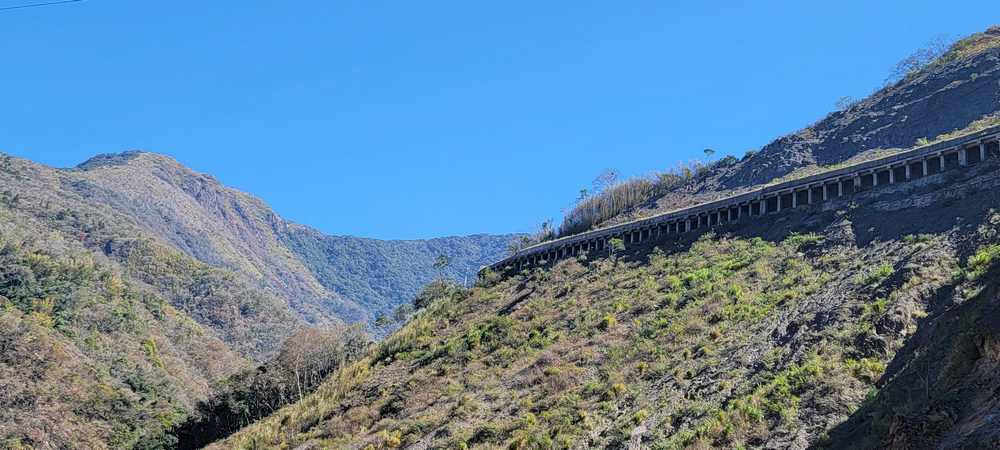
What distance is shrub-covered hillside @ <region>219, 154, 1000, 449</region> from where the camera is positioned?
18.0 m

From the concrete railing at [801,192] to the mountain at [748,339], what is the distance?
3.18ft

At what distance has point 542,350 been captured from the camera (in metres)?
36.7

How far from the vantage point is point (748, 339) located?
26.8m

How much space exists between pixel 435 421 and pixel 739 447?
1568 centimetres

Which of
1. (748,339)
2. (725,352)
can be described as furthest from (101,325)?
(748,339)

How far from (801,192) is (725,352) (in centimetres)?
1786

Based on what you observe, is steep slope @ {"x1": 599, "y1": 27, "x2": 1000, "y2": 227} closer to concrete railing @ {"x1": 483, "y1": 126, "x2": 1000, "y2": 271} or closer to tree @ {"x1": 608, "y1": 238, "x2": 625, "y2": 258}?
concrete railing @ {"x1": 483, "y1": 126, "x2": 1000, "y2": 271}

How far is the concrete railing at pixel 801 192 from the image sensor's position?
111 feet

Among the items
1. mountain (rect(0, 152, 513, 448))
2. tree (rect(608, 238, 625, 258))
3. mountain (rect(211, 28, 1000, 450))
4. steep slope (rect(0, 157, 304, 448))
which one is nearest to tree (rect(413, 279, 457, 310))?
mountain (rect(0, 152, 513, 448))

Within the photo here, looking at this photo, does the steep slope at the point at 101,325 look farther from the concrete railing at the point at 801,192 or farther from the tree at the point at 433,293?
the concrete railing at the point at 801,192

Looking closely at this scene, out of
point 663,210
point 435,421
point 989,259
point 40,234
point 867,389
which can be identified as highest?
point 40,234

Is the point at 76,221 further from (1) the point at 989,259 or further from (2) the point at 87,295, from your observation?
(1) the point at 989,259

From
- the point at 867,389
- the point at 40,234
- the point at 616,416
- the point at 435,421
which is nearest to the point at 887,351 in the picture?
the point at 867,389

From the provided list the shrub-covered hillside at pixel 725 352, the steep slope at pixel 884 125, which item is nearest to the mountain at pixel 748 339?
the shrub-covered hillside at pixel 725 352
